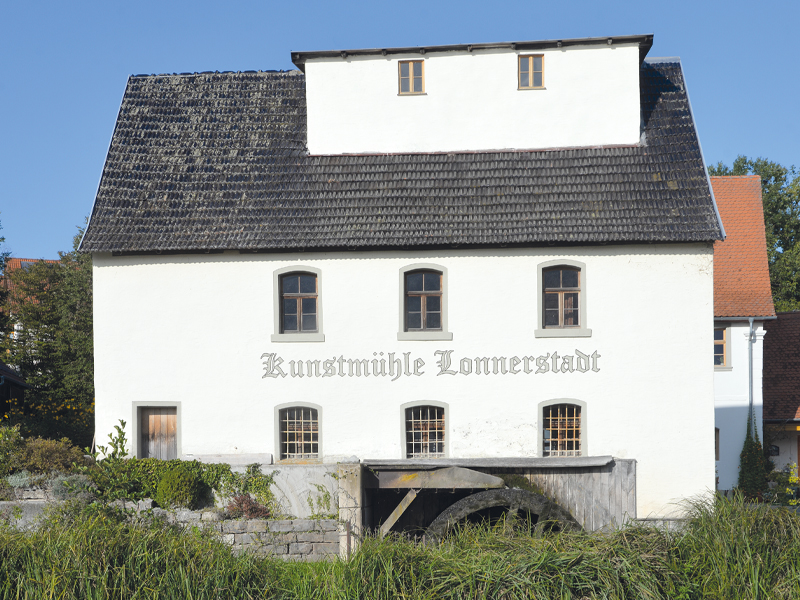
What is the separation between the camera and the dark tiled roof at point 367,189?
568 inches

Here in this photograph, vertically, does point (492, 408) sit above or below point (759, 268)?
below

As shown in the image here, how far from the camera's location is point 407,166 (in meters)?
15.6

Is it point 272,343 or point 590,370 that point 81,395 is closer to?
point 272,343

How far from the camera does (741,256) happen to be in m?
22.9

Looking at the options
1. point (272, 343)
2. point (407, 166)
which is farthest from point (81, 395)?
point (407, 166)

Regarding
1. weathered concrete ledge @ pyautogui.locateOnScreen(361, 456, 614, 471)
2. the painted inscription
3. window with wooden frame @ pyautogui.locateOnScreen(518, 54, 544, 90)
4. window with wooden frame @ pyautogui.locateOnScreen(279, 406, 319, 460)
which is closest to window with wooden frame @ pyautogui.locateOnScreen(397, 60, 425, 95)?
window with wooden frame @ pyautogui.locateOnScreen(518, 54, 544, 90)

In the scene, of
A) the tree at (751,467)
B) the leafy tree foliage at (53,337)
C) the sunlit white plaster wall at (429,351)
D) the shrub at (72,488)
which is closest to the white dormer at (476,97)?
the sunlit white plaster wall at (429,351)

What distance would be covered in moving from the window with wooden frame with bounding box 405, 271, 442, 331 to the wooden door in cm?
508

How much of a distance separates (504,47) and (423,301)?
570 cm

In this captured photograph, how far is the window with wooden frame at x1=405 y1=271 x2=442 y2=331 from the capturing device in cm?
1469

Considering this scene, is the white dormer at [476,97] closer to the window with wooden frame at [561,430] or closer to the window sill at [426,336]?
the window sill at [426,336]

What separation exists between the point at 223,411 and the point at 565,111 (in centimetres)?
931

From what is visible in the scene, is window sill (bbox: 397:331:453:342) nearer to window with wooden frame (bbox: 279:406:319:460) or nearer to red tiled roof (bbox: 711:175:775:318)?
window with wooden frame (bbox: 279:406:319:460)

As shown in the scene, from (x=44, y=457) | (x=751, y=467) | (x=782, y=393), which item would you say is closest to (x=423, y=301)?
(x=44, y=457)
